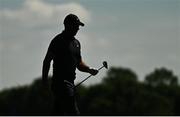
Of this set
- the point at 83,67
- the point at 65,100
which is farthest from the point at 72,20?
the point at 65,100

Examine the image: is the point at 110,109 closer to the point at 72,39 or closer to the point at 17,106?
the point at 17,106

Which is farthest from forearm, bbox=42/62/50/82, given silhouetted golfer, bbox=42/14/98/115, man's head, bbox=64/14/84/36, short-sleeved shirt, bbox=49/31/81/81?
man's head, bbox=64/14/84/36

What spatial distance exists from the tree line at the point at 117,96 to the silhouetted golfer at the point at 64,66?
94.7m

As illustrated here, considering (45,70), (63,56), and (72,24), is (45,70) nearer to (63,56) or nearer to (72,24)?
(63,56)

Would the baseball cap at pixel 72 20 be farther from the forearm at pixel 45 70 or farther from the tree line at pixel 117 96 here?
the tree line at pixel 117 96

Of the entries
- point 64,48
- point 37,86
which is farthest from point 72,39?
point 37,86

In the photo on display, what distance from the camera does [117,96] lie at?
11706 cm

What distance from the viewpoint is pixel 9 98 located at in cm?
11169

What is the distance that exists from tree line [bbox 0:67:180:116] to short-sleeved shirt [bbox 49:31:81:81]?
94741 millimetres

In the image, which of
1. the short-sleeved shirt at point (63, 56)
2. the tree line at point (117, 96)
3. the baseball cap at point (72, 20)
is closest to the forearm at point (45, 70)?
the short-sleeved shirt at point (63, 56)

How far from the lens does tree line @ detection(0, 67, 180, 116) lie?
110 metres

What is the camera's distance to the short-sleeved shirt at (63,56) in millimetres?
12461

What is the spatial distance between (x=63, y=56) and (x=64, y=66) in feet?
0.59

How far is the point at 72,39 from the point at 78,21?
1.18ft
